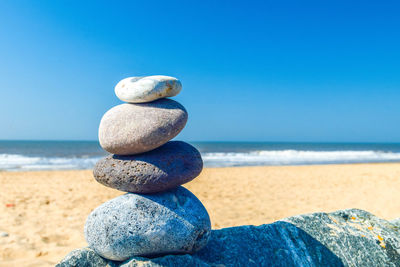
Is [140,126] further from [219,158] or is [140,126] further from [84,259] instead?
[219,158]

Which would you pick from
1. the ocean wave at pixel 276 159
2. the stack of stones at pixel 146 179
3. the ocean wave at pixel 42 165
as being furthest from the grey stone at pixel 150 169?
the ocean wave at pixel 276 159

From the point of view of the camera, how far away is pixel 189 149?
2922 millimetres

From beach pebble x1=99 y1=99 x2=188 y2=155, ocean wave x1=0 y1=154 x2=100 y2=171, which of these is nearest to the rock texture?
beach pebble x1=99 y1=99 x2=188 y2=155

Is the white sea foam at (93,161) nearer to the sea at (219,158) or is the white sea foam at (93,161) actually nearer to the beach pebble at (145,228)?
the sea at (219,158)

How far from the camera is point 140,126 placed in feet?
8.71

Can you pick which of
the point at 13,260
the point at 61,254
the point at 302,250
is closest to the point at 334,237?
the point at 302,250

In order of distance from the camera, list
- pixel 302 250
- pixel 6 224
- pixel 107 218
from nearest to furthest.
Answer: pixel 107 218, pixel 302 250, pixel 6 224

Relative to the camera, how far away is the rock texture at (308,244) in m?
2.80

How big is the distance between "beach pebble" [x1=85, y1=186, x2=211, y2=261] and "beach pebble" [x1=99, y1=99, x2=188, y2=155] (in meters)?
0.49

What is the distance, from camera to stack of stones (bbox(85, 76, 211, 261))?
99.4 inches

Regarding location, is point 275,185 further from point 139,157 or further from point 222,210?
point 139,157

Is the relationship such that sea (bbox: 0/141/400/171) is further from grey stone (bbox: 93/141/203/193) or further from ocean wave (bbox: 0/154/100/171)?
grey stone (bbox: 93/141/203/193)

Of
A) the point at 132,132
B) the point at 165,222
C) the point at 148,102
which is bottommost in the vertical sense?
the point at 165,222

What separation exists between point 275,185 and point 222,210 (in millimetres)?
4434
